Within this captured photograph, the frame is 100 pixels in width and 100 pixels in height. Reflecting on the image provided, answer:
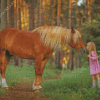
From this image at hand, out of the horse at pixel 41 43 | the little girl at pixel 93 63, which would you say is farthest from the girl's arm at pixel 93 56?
the horse at pixel 41 43

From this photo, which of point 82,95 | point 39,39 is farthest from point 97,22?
point 82,95

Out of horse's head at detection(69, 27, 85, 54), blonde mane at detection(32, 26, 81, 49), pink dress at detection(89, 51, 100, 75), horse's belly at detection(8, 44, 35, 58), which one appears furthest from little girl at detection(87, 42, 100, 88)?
horse's belly at detection(8, 44, 35, 58)

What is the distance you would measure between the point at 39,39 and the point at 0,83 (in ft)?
7.15

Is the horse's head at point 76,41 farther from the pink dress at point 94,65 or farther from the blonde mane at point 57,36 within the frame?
the pink dress at point 94,65

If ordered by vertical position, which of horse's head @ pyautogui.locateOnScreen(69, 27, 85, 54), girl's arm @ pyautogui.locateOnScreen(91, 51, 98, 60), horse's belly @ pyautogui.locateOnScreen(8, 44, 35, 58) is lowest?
girl's arm @ pyautogui.locateOnScreen(91, 51, 98, 60)

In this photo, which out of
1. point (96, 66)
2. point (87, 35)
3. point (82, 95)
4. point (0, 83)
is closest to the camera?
point (82, 95)

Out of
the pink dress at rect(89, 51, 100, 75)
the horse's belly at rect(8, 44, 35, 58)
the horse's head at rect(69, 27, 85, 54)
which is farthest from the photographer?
the horse's belly at rect(8, 44, 35, 58)

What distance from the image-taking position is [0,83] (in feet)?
20.1

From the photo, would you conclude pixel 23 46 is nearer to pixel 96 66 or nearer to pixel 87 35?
pixel 96 66

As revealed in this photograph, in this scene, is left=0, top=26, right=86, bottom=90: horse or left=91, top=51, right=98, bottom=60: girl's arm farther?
left=0, top=26, right=86, bottom=90: horse

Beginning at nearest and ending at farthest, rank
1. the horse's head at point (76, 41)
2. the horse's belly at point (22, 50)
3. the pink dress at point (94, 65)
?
the pink dress at point (94, 65)
the horse's head at point (76, 41)
the horse's belly at point (22, 50)

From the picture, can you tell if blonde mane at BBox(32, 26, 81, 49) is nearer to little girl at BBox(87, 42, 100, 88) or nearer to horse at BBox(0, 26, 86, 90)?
horse at BBox(0, 26, 86, 90)

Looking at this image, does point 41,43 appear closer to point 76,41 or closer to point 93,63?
point 76,41

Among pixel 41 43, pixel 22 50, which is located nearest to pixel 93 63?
pixel 41 43
